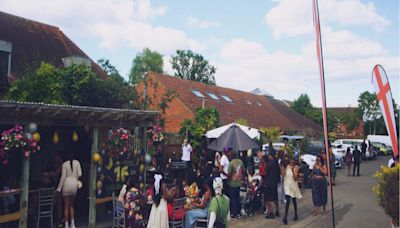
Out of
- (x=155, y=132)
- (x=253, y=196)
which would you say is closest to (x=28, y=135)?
(x=155, y=132)

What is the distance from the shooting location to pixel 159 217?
6.89m

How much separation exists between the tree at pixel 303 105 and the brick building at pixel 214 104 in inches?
258

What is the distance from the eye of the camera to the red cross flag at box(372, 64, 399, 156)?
17.2 feet

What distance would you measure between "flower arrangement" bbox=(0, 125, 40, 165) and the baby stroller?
5611 mm

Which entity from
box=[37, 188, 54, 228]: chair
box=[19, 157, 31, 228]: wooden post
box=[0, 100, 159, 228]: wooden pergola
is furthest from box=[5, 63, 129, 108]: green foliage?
box=[19, 157, 31, 228]: wooden post

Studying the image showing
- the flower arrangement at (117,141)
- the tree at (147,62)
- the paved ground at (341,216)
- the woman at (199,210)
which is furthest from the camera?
the tree at (147,62)

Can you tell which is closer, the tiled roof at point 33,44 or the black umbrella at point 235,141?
the black umbrella at point 235,141

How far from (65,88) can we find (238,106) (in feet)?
53.2

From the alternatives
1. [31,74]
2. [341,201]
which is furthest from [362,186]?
[31,74]

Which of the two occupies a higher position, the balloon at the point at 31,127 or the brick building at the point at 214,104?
the brick building at the point at 214,104

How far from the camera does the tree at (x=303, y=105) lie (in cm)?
4234

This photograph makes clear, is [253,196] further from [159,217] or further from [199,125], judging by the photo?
[199,125]

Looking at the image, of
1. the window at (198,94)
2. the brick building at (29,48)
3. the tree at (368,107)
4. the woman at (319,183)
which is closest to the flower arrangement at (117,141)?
the woman at (319,183)

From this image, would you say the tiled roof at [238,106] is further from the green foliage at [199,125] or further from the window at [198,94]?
the green foliage at [199,125]
